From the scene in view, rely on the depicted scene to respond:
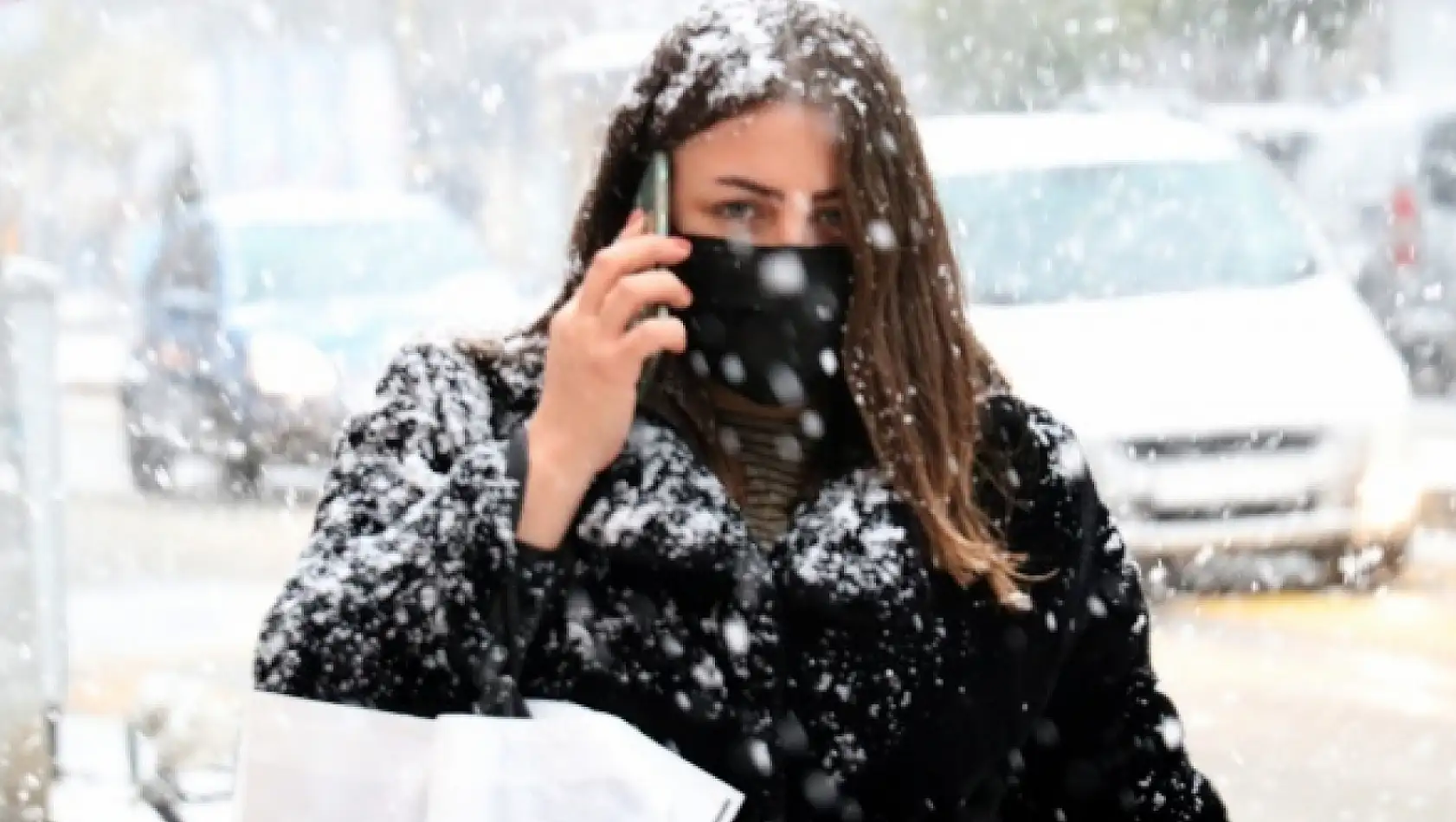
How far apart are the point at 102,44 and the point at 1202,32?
1054 cm

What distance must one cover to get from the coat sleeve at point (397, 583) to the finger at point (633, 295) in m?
0.12

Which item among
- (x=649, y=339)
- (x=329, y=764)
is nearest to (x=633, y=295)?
(x=649, y=339)

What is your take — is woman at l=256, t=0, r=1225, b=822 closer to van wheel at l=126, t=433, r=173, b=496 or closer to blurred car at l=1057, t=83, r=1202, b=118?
van wheel at l=126, t=433, r=173, b=496

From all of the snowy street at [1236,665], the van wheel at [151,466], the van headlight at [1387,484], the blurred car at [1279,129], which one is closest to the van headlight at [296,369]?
the snowy street at [1236,665]

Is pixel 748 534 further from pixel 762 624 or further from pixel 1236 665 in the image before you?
pixel 1236 665

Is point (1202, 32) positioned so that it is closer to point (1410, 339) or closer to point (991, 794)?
point (1410, 339)

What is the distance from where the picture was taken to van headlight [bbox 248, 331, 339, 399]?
8.09 metres

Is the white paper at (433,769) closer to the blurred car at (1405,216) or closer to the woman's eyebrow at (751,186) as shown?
the woman's eyebrow at (751,186)

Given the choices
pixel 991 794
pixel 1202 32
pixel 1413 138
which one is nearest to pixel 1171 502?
pixel 991 794

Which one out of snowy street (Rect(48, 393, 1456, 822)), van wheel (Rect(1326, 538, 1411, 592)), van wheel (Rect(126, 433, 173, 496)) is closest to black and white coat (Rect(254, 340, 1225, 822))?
snowy street (Rect(48, 393, 1456, 822))

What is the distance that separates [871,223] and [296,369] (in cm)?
677

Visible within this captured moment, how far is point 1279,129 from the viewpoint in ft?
41.1

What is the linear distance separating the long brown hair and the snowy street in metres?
1.93

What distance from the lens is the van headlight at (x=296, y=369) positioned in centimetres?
809
